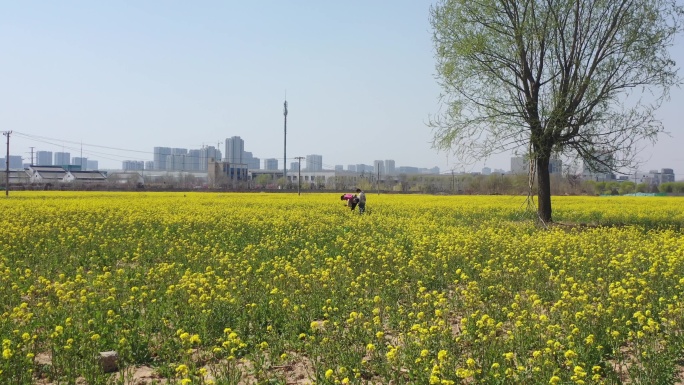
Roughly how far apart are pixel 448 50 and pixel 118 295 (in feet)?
57.7

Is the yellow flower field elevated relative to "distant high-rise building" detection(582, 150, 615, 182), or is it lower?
lower

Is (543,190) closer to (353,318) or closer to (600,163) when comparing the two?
(600,163)

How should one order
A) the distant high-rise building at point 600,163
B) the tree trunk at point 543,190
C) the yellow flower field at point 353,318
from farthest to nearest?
1. the tree trunk at point 543,190
2. the distant high-rise building at point 600,163
3. the yellow flower field at point 353,318

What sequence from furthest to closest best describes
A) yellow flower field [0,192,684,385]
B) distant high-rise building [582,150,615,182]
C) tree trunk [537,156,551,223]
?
tree trunk [537,156,551,223] < distant high-rise building [582,150,615,182] < yellow flower field [0,192,684,385]

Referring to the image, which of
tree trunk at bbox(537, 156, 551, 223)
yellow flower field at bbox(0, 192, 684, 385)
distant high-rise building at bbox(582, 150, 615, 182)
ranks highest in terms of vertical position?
distant high-rise building at bbox(582, 150, 615, 182)

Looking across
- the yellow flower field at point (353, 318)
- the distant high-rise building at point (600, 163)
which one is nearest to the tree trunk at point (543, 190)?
the distant high-rise building at point (600, 163)

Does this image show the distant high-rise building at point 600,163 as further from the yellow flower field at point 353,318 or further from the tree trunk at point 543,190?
the yellow flower field at point 353,318

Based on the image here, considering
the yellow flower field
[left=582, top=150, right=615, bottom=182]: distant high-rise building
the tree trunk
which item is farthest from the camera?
the tree trunk

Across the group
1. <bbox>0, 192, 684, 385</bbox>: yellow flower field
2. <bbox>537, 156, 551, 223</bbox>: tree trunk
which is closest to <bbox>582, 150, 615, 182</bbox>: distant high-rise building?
<bbox>537, 156, 551, 223</bbox>: tree trunk

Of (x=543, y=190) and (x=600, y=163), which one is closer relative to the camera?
(x=600, y=163)

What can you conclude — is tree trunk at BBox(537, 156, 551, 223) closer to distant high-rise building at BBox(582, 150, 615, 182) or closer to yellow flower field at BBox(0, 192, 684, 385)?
distant high-rise building at BBox(582, 150, 615, 182)

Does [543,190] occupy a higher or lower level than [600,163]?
lower

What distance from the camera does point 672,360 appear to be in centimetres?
570

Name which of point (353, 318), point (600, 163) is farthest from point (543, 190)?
point (353, 318)
